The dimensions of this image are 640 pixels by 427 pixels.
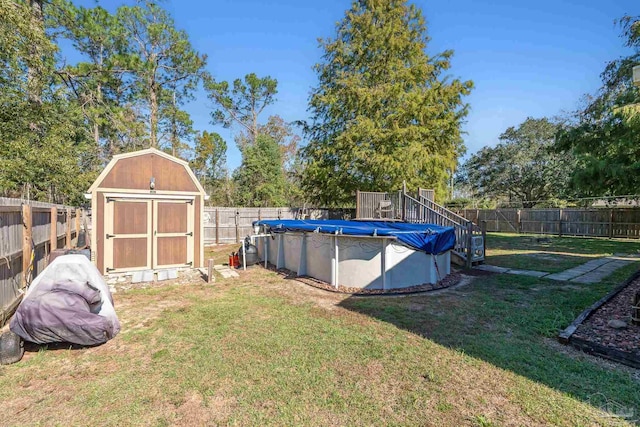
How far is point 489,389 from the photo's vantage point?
2910mm

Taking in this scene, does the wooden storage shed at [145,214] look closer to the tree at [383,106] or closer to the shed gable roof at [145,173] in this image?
the shed gable roof at [145,173]

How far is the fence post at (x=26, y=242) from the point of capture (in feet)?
16.4

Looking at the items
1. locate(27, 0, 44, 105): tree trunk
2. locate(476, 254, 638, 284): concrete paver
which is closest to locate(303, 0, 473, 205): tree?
locate(476, 254, 638, 284): concrete paver

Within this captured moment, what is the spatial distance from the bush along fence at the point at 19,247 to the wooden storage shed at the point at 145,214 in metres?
0.99

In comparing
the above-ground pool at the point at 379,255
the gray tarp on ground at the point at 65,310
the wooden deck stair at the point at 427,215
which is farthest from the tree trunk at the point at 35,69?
the wooden deck stair at the point at 427,215

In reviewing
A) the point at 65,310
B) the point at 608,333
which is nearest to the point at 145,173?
the point at 65,310

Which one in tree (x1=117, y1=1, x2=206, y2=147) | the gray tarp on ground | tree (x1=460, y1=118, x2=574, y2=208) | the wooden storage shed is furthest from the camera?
tree (x1=460, y1=118, x2=574, y2=208)

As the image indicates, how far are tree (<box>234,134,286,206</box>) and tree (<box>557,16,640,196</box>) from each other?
1589cm

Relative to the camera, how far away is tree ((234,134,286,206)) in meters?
21.6

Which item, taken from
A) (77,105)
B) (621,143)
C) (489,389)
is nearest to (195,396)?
(489,389)

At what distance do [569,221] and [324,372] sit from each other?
21074 mm

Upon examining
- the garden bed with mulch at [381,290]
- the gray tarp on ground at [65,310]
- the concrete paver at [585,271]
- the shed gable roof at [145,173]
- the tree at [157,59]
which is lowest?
the garden bed with mulch at [381,290]

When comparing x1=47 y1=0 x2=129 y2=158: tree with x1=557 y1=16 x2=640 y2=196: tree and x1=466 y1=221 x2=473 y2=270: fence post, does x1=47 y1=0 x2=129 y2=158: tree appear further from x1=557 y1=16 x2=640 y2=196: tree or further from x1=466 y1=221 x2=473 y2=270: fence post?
x1=557 y1=16 x2=640 y2=196: tree

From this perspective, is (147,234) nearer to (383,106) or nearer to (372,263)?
(372,263)
